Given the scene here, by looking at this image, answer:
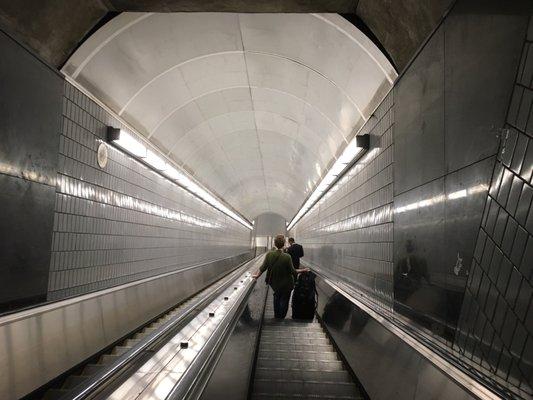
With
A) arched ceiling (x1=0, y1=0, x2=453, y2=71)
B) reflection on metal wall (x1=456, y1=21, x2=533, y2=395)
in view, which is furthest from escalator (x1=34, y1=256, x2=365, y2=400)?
arched ceiling (x1=0, y1=0, x2=453, y2=71)

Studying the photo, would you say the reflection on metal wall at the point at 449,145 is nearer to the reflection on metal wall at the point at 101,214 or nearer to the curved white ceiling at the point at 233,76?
the curved white ceiling at the point at 233,76

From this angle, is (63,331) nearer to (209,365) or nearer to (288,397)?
(209,365)

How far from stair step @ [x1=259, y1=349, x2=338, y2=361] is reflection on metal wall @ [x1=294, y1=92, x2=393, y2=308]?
3.20 feet

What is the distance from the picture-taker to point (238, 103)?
364 inches

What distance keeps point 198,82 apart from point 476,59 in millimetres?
5648

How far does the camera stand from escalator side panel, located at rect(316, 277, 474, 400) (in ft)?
8.13

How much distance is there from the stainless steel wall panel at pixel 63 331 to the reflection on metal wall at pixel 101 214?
0.42 metres

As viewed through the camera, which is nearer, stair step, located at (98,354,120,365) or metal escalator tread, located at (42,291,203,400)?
metal escalator tread, located at (42,291,203,400)

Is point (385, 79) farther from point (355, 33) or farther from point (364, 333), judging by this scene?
point (364, 333)

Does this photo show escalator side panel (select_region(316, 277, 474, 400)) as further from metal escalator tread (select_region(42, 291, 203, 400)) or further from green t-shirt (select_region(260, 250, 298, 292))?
metal escalator tread (select_region(42, 291, 203, 400))

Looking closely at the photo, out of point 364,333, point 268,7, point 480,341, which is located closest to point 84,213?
point 268,7

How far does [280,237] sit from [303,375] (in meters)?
2.85

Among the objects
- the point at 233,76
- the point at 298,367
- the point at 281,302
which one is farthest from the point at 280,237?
the point at 233,76

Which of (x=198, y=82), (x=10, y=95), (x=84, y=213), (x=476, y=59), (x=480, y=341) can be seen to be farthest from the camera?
(x=198, y=82)
